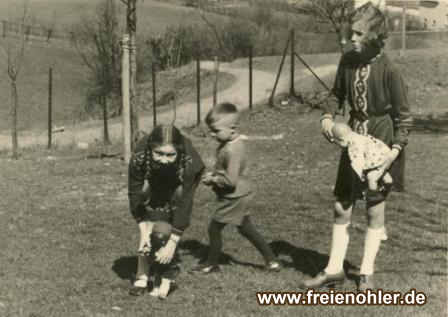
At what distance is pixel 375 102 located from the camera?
5.16 metres

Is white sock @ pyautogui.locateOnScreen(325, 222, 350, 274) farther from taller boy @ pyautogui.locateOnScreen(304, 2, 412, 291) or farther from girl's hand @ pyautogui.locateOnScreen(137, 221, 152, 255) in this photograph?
girl's hand @ pyautogui.locateOnScreen(137, 221, 152, 255)

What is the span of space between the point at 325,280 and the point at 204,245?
1.73 meters

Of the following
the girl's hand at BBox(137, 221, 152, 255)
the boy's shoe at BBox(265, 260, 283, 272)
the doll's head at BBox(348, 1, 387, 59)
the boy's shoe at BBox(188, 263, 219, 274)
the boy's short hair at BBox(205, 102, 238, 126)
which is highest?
the doll's head at BBox(348, 1, 387, 59)

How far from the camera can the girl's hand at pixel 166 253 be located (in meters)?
5.20

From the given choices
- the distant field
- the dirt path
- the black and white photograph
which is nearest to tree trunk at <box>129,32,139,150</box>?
the black and white photograph

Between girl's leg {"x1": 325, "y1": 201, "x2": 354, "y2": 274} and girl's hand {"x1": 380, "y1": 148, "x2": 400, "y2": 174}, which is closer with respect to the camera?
girl's hand {"x1": 380, "y1": 148, "x2": 400, "y2": 174}

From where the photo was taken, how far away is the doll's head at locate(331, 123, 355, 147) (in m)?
5.15

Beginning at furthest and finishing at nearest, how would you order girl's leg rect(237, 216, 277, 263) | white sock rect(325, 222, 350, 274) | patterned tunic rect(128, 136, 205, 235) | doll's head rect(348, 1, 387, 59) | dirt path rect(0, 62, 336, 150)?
dirt path rect(0, 62, 336, 150) → girl's leg rect(237, 216, 277, 263) → white sock rect(325, 222, 350, 274) → patterned tunic rect(128, 136, 205, 235) → doll's head rect(348, 1, 387, 59)

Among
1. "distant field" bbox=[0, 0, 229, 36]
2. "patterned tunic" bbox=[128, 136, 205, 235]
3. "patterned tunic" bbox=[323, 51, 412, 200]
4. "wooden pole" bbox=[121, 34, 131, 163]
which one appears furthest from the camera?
Result: "distant field" bbox=[0, 0, 229, 36]

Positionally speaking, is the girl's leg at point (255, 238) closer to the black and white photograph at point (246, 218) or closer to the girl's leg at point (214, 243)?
the black and white photograph at point (246, 218)

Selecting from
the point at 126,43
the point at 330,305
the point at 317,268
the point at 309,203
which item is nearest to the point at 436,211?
the point at 309,203

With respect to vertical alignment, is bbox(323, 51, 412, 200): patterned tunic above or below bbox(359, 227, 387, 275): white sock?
above

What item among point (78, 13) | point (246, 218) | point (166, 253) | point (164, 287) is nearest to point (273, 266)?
point (246, 218)

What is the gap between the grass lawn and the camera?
207 inches
